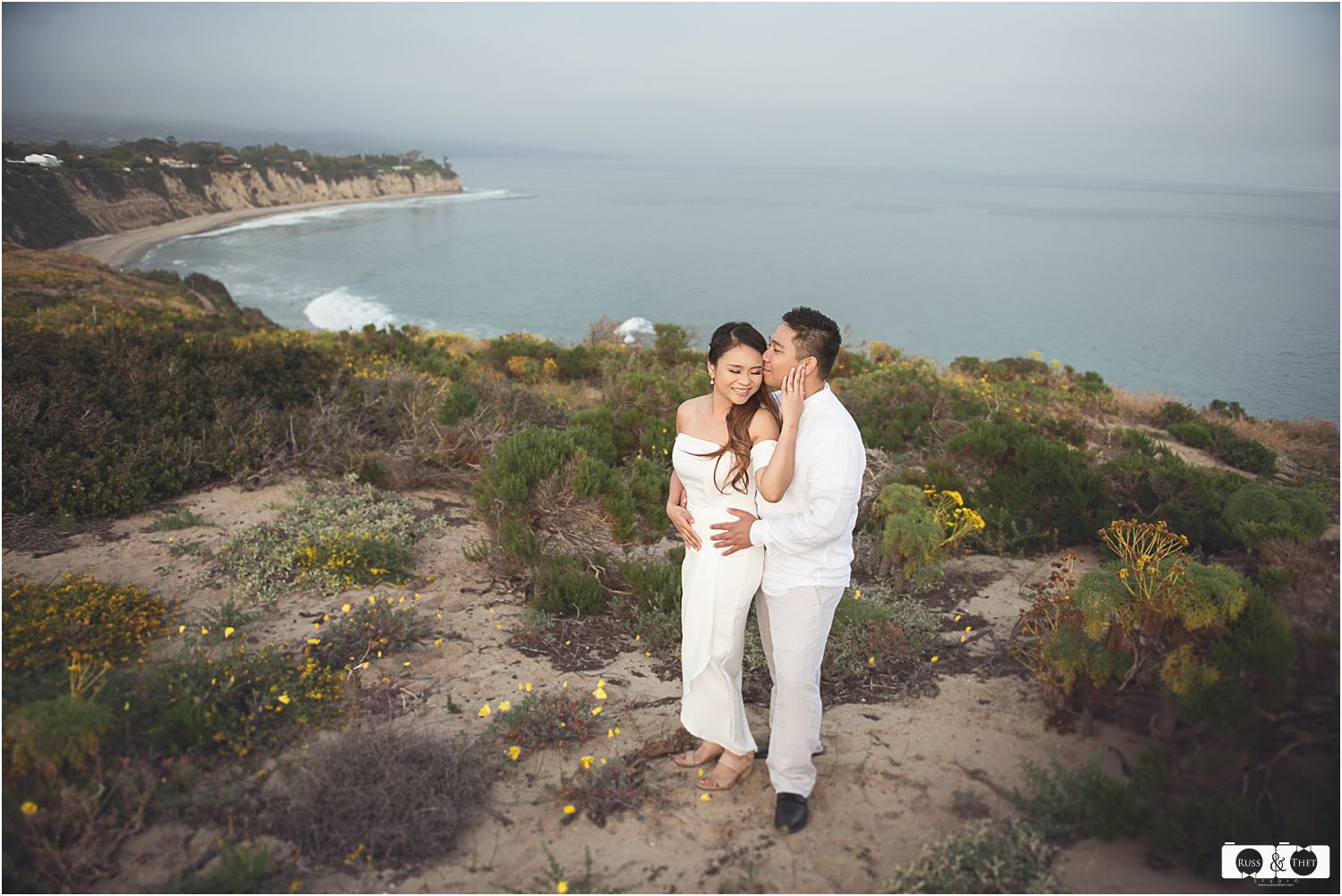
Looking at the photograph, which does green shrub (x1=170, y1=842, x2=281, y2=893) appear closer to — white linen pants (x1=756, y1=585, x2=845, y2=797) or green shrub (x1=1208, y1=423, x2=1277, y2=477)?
white linen pants (x1=756, y1=585, x2=845, y2=797)

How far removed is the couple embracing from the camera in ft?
10.2

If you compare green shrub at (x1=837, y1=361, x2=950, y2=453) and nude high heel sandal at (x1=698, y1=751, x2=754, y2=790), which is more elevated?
nude high heel sandal at (x1=698, y1=751, x2=754, y2=790)

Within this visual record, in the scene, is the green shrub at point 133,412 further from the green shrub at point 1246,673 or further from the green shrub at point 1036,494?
the green shrub at point 1246,673

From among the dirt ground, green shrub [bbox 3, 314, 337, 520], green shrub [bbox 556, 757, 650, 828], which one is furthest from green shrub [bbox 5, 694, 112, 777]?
green shrub [bbox 3, 314, 337, 520]

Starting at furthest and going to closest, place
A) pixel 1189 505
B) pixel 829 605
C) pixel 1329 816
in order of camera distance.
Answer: pixel 1189 505 → pixel 829 605 → pixel 1329 816

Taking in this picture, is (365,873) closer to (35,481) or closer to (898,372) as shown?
(35,481)

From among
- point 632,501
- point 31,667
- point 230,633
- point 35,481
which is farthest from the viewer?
point 35,481

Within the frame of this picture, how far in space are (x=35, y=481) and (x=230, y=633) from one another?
3335 mm

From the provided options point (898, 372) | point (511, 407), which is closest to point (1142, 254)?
point (898, 372)

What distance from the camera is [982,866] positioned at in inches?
117

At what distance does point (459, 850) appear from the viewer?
318 cm

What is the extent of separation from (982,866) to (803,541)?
57.3 inches

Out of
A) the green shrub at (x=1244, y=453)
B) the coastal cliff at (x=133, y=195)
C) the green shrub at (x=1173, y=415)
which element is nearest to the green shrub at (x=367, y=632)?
the green shrub at (x=1244, y=453)

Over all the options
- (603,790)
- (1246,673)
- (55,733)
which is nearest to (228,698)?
(55,733)
